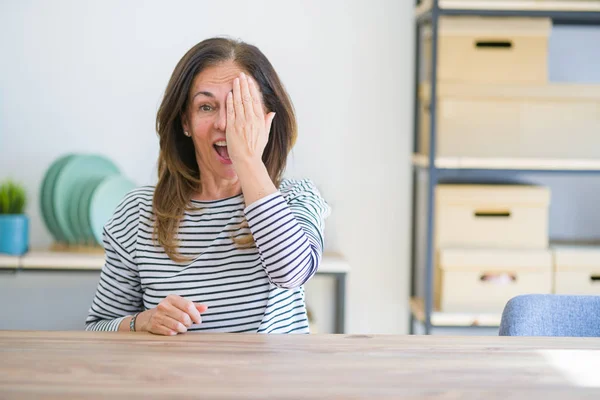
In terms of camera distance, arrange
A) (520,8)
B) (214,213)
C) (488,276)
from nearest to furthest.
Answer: (214,213)
(520,8)
(488,276)

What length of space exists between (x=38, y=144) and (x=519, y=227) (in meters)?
1.66

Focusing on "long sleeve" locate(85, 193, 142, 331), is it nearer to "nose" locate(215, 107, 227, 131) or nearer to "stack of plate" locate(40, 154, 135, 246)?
"nose" locate(215, 107, 227, 131)

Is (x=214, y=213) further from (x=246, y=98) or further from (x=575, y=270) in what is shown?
(x=575, y=270)

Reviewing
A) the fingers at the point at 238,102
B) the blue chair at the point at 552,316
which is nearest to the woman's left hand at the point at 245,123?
the fingers at the point at 238,102

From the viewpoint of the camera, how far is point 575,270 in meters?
2.63

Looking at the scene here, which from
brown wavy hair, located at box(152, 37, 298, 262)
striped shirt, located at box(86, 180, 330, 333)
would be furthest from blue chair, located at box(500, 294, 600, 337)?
brown wavy hair, located at box(152, 37, 298, 262)

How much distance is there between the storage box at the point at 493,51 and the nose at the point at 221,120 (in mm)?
1307

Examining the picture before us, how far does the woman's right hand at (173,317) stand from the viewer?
1.19 metres

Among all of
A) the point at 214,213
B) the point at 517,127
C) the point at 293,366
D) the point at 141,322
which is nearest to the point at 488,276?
the point at 517,127

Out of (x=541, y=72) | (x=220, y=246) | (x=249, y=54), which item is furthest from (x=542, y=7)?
(x=220, y=246)

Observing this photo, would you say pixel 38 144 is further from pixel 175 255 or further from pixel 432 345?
pixel 432 345

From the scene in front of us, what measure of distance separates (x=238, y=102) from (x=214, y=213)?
23 centimetres

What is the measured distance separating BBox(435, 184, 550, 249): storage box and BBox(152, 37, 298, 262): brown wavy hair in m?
1.19

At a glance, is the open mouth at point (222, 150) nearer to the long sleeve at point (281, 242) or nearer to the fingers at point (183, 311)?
the long sleeve at point (281, 242)
